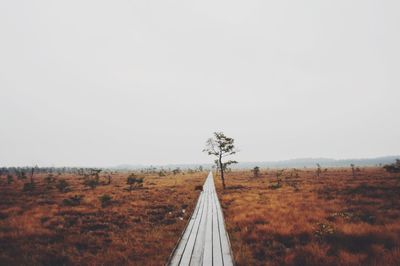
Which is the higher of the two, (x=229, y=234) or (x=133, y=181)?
(x=133, y=181)

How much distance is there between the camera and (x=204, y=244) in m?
13.2

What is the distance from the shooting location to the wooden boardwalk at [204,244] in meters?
11.0

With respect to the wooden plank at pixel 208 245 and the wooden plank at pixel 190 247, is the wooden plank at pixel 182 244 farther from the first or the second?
the wooden plank at pixel 208 245

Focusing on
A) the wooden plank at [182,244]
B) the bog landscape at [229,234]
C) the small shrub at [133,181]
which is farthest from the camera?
the small shrub at [133,181]

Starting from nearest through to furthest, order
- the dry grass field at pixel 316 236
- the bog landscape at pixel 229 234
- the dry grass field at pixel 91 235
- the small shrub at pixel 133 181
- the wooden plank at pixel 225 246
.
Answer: the wooden plank at pixel 225 246
the dry grass field at pixel 316 236
the bog landscape at pixel 229 234
the dry grass field at pixel 91 235
the small shrub at pixel 133 181

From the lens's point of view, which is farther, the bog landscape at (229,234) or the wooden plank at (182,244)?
the bog landscape at (229,234)

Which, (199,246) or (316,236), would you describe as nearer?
(199,246)

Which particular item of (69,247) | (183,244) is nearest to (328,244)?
(183,244)

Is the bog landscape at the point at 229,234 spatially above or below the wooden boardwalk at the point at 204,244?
below

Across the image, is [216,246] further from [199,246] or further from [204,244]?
[199,246]

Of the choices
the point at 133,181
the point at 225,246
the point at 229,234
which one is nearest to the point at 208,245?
the point at 225,246

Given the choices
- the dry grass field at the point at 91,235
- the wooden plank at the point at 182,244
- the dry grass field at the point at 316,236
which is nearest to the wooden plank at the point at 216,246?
the dry grass field at the point at 316,236

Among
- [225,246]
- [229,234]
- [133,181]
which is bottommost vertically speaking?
[229,234]

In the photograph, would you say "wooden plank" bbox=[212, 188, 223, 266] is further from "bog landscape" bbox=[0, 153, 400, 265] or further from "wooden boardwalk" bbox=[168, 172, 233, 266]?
"bog landscape" bbox=[0, 153, 400, 265]
